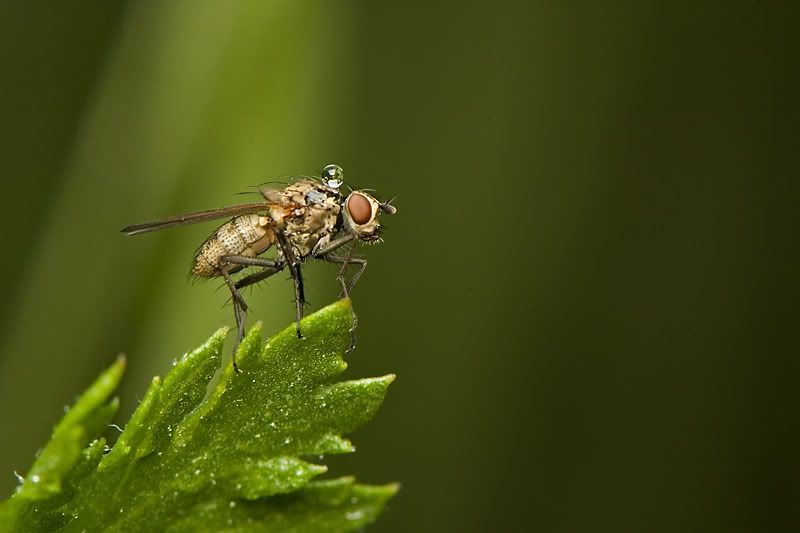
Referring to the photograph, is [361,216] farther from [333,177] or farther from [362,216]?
[333,177]

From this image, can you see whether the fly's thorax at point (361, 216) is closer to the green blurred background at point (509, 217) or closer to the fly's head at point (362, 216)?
the fly's head at point (362, 216)

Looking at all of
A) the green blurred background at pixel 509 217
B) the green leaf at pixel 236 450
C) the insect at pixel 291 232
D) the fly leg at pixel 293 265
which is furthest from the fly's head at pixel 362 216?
the green leaf at pixel 236 450

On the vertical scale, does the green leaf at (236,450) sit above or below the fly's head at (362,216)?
below

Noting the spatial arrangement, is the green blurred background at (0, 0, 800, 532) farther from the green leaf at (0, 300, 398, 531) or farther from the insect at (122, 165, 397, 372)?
the green leaf at (0, 300, 398, 531)

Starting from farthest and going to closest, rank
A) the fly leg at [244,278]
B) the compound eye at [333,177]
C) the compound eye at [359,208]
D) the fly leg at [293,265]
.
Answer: the compound eye at [333,177] → the compound eye at [359,208] → the fly leg at [244,278] → the fly leg at [293,265]

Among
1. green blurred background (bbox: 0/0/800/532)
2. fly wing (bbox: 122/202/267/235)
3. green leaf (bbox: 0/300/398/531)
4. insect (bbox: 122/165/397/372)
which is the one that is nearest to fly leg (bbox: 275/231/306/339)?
insect (bbox: 122/165/397/372)

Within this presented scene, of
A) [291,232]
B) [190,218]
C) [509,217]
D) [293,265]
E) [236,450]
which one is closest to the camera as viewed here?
[236,450]

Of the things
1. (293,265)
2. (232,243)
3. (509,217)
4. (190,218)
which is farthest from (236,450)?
(509,217)

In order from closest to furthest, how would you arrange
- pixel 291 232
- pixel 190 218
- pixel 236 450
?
pixel 236 450
pixel 190 218
pixel 291 232

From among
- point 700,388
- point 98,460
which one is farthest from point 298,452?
point 700,388
